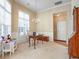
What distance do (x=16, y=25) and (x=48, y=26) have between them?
3.20 meters

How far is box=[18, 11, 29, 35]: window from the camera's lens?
7857 millimetres

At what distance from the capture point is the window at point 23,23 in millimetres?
7857

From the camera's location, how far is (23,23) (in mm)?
8383

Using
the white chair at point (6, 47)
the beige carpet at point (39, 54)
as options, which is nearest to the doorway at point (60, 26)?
the beige carpet at point (39, 54)

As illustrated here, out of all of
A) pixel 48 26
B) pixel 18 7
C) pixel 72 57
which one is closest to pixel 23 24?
pixel 18 7

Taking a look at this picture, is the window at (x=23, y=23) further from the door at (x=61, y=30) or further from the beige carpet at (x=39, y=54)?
the door at (x=61, y=30)

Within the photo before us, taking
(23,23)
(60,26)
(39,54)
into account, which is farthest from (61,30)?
(39,54)

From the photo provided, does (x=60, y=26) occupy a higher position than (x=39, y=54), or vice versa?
(x=60, y=26)

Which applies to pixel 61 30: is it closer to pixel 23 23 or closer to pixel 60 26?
pixel 60 26

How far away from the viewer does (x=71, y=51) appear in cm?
365

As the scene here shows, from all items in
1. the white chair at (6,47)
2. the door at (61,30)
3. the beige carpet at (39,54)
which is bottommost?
the beige carpet at (39,54)

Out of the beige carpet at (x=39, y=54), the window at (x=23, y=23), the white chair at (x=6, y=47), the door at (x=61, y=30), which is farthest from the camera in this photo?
the door at (x=61, y=30)

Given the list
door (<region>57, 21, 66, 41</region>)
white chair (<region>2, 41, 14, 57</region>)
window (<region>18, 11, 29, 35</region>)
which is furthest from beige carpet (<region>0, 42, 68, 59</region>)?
door (<region>57, 21, 66, 41</region>)

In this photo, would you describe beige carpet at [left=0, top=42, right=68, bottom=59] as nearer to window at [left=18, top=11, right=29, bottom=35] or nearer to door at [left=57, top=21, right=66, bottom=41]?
window at [left=18, top=11, right=29, bottom=35]
